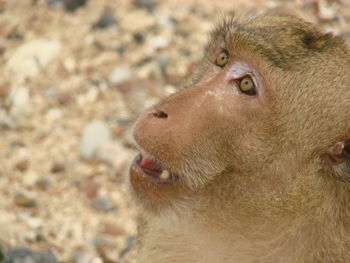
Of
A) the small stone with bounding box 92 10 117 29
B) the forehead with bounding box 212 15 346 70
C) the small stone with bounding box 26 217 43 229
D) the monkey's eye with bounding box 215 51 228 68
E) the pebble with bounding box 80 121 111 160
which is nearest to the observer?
the forehead with bounding box 212 15 346 70

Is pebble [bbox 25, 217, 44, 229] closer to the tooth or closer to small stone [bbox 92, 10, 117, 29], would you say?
the tooth

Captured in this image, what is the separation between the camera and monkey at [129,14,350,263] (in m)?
2.79

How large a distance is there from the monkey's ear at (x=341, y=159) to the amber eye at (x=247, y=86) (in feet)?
1.11

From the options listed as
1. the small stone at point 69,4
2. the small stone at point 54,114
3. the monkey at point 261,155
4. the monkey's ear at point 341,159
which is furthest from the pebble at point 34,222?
the small stone at point 69,4

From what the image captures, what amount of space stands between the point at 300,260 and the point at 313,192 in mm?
277

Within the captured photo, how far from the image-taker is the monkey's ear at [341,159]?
277cm

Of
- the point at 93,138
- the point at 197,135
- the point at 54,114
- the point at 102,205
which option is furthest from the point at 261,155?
the point at 54,114

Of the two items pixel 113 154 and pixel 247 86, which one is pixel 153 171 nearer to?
pixel 247 86

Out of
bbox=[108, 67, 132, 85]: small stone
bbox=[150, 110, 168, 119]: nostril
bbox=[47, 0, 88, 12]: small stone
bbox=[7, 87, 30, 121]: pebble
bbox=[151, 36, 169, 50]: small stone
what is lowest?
bbox=[7, 87, 30, 121]: pebble

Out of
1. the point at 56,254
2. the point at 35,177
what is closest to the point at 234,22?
the point at 56,254

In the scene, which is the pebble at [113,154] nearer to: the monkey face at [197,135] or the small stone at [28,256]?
the small stone at [28,256]

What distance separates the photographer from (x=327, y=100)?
2.85 metres

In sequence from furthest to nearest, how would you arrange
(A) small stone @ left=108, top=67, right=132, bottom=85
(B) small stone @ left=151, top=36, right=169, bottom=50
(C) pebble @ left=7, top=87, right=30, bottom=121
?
(B) small stone @ left=151, top=36, right=169, bottom=50
(A) small stone @ left=108, top=67, right=132, bottom=85
(C) pebble @ left=7, top=87, right=30, bottom=121

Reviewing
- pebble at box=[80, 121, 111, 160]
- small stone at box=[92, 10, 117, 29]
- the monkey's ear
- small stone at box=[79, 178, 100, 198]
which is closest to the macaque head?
the monkey's ear
